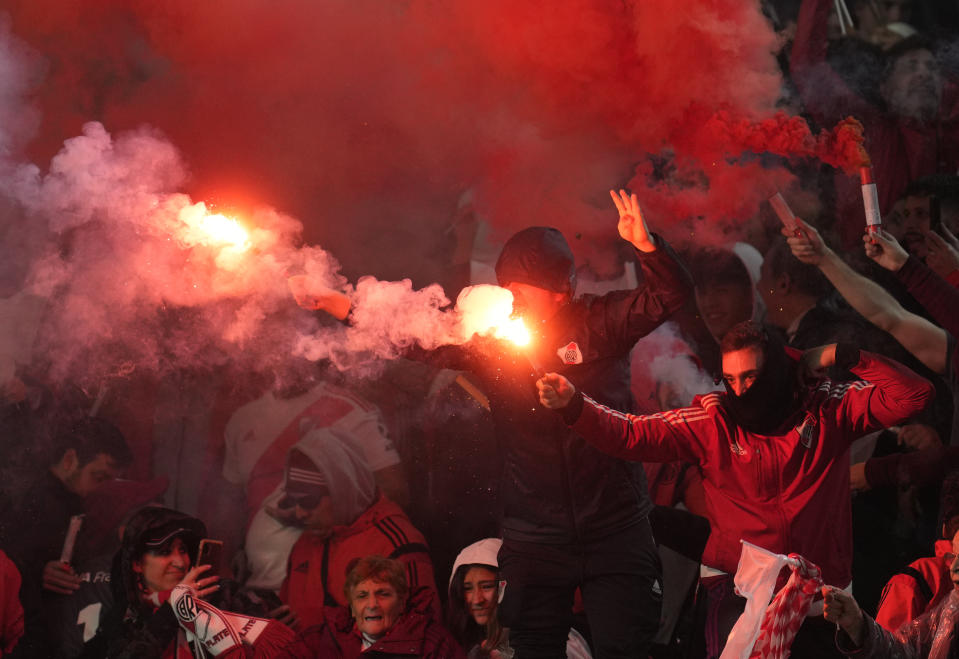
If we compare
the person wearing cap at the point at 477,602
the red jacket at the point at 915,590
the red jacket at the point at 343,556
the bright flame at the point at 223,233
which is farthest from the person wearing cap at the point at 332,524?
the red jacket at the point at 915,590

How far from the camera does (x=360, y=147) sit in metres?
4.99

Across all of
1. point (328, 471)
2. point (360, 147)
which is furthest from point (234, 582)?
point (360, 147)

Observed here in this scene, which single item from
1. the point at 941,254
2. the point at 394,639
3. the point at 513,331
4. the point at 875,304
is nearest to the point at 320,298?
the point at 513,331

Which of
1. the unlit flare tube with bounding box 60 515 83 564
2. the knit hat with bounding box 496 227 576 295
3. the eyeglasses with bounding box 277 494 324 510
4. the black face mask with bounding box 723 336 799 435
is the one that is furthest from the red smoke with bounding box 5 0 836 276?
the unlit flare tube with bounding box 60 515 83 564

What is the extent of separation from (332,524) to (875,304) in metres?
2.91

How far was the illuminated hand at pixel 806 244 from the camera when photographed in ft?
15.0

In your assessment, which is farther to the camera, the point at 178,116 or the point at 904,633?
the point at 178,116

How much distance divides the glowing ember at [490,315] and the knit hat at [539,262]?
4.5 inches

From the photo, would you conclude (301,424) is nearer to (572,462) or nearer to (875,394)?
(572,462)

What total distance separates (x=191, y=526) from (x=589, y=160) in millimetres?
2723

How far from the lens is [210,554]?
4.50 metres

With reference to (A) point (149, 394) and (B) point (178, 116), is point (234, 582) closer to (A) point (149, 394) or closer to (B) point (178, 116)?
(A) point (149, 394)

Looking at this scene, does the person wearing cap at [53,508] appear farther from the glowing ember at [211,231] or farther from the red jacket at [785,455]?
the red jacket at [785,455]

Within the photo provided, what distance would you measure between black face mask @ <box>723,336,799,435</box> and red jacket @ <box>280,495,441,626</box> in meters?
1.73
